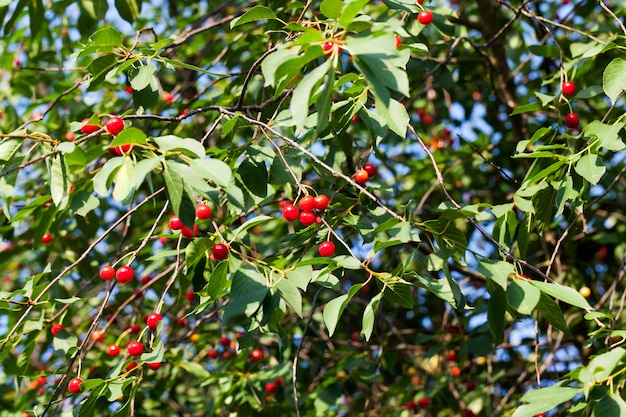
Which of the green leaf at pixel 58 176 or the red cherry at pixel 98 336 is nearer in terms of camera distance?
the green leaf at pixel 58 176

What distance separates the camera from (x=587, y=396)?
4.71 ft

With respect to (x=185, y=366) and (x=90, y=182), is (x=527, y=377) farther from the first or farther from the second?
(x=90, y=182)

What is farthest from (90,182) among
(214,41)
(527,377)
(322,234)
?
(527,377)

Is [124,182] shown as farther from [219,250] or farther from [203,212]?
[219,250]

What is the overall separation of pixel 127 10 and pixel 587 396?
7.86ft

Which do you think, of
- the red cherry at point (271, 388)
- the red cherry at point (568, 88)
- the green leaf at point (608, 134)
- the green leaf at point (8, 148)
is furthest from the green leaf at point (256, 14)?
the red cherry at point (271, 388)

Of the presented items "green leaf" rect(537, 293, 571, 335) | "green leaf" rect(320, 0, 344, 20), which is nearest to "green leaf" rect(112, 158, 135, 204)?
"green leaf" rect(320, 0, 344, 20)

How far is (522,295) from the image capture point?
1.54 meters

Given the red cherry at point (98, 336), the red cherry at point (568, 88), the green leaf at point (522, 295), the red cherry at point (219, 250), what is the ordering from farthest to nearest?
the red cherry at point (98, 336), the red cherry at point (568, 88), the red cherry at point (219, 250), the green leaf at point (522, 295)

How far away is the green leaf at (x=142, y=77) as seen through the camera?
1.87 m

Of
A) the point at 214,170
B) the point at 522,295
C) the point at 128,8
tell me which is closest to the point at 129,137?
the point at 214,170

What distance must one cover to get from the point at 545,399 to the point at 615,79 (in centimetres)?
96

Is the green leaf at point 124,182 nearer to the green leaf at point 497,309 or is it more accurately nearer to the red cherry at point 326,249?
the red cherry at point 326,249

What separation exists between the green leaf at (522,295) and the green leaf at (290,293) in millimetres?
485
